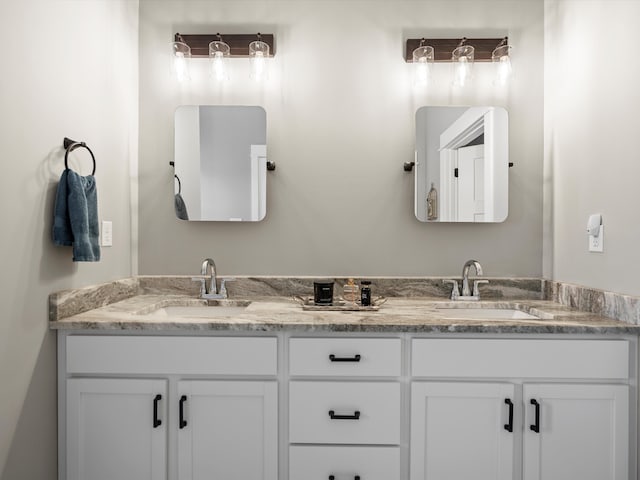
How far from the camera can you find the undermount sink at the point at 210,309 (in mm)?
1963

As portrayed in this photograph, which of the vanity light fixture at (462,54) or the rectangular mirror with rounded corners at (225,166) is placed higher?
the vanity light fixture at (462,54)

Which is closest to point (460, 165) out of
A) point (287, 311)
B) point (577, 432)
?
point (287, 311)

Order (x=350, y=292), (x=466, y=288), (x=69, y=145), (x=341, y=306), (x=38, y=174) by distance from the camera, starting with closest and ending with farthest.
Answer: (x=38, y=174)
(x=69, y=145)
(x=341, y=306)
(x=350, y=292)
(x=466, y=288)

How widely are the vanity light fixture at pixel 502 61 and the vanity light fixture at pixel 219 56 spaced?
131 centimetres

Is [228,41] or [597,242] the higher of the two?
[228,41]

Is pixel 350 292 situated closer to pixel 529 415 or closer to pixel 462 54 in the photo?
pixel 529 415

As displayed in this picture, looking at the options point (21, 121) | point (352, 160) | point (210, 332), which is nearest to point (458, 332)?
point (210, 332)

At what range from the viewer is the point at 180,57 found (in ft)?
6.96

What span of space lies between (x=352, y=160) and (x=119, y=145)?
1.10 m

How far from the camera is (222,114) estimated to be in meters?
2.12

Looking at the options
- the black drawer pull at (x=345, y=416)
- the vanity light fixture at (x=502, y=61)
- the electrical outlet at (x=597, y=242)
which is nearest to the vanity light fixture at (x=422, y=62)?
the vanity light fixture at (x=502, y=61)

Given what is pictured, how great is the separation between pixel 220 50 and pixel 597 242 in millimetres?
1877

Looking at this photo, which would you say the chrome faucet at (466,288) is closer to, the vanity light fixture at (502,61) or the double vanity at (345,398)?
the double vanity at (345,398)

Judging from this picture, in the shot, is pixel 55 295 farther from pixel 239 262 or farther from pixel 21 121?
pixel 239 262
